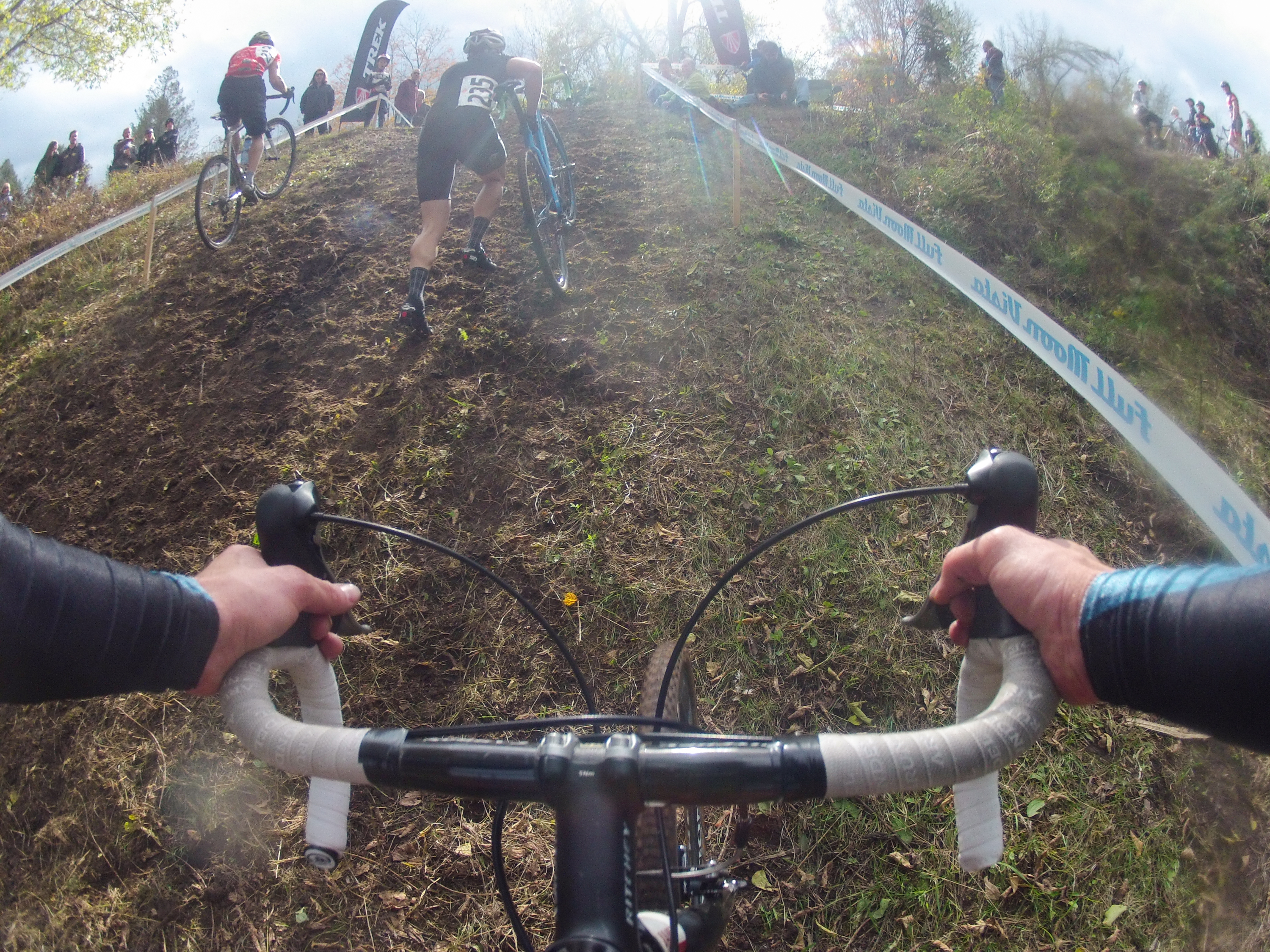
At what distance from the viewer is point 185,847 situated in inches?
100

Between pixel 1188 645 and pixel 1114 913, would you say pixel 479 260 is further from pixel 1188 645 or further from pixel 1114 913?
pixel 1188 645

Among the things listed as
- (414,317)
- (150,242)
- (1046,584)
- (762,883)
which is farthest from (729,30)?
(1046,584)

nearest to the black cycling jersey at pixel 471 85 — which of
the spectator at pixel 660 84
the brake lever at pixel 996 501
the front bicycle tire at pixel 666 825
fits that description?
the front bicycle tire at pixel 666 825

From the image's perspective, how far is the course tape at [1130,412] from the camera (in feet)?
5.54

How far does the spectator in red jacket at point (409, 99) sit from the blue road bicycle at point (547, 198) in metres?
7.43

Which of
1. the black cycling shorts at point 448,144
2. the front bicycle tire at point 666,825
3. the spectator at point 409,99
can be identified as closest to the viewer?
the front bicycle tire at point 666,825

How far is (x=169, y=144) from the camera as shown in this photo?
41.8ft

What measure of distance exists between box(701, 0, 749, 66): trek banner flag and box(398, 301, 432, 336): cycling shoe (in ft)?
35.0

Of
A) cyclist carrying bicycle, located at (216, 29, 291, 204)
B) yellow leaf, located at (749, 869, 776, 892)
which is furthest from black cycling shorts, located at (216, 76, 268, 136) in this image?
yellow leaf, located at (749, 869, 776, 892)

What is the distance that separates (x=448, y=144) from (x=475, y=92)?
1.24 feet

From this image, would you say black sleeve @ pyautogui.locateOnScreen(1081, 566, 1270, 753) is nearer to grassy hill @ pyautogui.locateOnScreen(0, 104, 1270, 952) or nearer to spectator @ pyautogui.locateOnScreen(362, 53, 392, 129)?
grassy hill @ pyautogui.locateOnScreen(0, 104, 1270, 952)

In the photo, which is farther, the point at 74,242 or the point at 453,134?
the point at 74,242

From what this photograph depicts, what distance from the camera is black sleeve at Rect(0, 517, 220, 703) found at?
2.90 ft

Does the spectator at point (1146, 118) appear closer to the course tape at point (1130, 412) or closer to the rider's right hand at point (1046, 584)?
the course tape at point (1130, 412)
